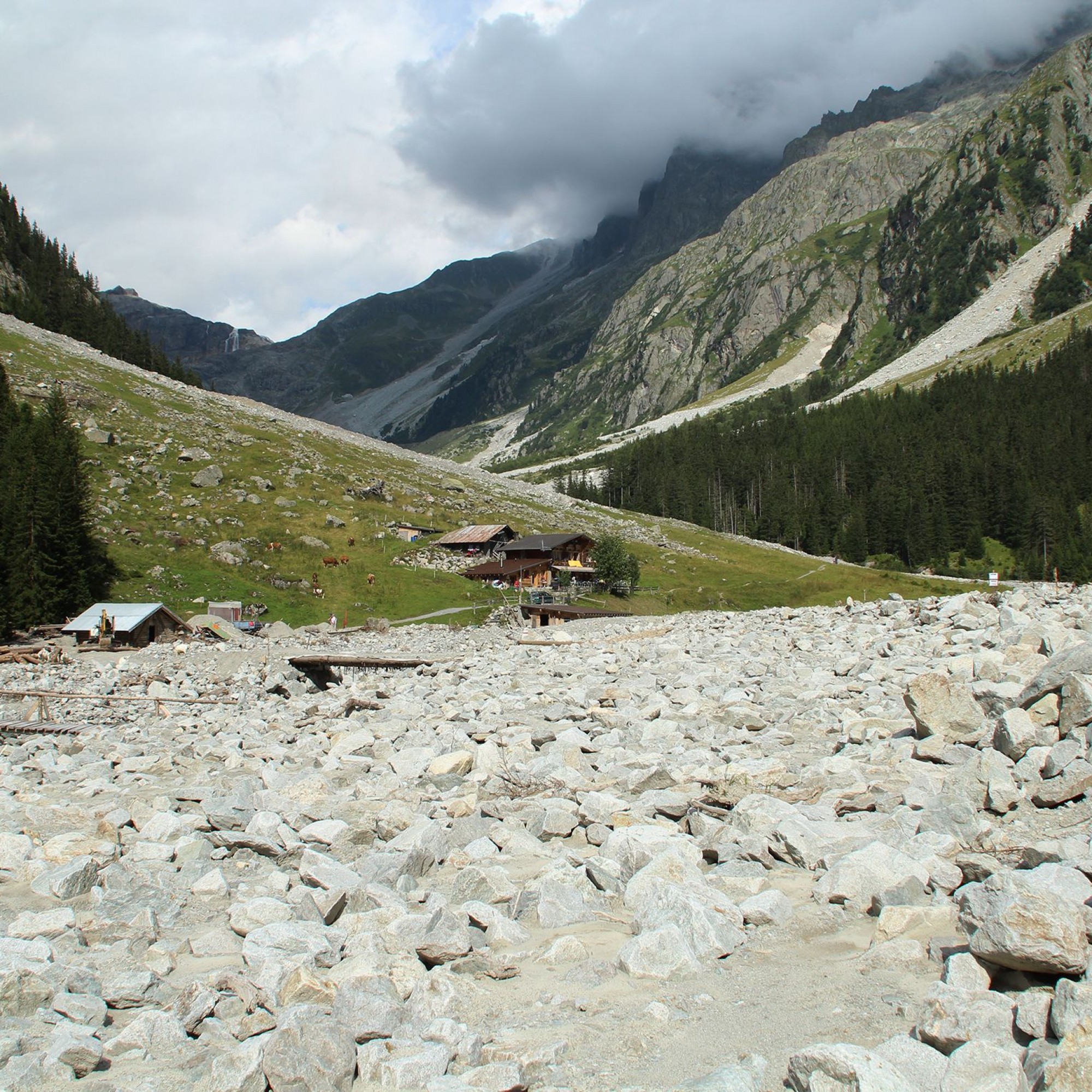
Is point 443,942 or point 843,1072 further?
point 443,942

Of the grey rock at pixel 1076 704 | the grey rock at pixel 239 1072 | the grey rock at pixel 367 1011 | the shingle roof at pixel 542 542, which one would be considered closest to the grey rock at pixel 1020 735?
the grey rock at pixel 1076 704

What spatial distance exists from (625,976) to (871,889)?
2624 millimetres

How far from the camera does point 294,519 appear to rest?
81562 mm

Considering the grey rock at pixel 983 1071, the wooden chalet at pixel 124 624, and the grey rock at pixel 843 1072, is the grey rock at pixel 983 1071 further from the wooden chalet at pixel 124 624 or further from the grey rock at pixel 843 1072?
the wooden chalet at pixel 124 624

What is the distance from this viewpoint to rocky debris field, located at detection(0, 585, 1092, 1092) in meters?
5.38

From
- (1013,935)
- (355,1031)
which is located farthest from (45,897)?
(1013,935)

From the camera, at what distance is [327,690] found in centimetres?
3297

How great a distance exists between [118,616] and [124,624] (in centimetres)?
113

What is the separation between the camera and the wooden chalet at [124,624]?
51.1 m

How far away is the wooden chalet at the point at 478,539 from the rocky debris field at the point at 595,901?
69.5m

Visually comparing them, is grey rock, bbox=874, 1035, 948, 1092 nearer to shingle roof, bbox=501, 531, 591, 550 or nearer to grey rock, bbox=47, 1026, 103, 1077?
grey rock, bbox=47, 1026, 103, 1077

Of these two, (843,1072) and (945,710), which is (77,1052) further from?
(945,710)

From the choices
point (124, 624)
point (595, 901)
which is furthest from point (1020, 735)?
point (124, 624)

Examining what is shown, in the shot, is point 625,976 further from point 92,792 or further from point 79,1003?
point 92,792
